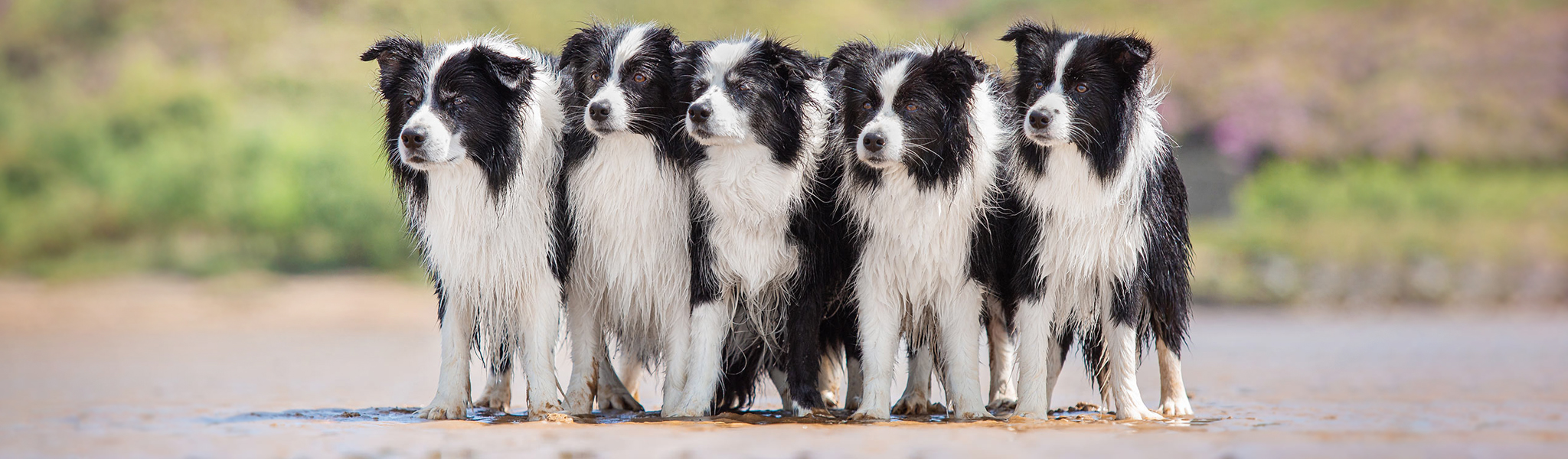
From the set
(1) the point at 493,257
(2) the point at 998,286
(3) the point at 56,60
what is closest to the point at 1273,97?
(2) the point at 998,286

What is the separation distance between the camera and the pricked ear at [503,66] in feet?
19.5

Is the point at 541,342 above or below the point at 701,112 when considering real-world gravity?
below

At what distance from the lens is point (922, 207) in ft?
19.6

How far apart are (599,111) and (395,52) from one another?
109 cm

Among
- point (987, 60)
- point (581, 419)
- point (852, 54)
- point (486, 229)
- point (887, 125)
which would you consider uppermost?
point (987, 60)

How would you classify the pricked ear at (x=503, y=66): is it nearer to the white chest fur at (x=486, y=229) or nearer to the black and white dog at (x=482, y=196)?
the black and white dog at (x=482, y=196)

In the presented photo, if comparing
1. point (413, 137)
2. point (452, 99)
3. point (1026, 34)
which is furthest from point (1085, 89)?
point (413, 137)

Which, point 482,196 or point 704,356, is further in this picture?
point 704,356

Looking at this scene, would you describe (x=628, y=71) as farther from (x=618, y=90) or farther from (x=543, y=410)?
(x=543, y=410)

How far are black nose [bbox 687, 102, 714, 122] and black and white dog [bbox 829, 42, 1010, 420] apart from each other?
28.7 inches

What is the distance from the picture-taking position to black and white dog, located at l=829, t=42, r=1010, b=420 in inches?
233

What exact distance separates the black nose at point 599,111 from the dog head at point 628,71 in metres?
0.07

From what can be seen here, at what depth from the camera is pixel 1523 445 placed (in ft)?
16.8

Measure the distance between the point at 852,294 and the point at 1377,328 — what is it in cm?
1023
